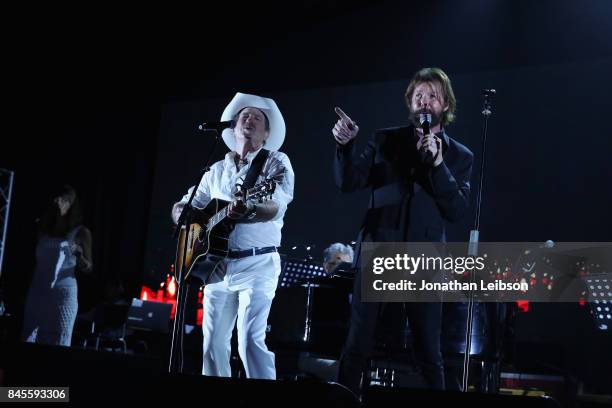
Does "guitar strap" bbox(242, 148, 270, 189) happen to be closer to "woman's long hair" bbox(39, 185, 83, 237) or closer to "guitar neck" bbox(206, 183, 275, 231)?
"guitar neck" bbox(206, 183, 275, 231)

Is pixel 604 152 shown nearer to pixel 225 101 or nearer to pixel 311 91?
pixel 311 91

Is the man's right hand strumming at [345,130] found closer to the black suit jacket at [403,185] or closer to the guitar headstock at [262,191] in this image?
the black suit jacket at [403,185]

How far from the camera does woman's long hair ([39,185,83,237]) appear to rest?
22.2ft

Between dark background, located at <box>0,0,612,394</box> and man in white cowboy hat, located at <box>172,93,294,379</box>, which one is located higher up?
dark background, located at <box>0,0,612,394</box>

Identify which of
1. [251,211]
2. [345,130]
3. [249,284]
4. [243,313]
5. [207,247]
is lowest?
[243,313]

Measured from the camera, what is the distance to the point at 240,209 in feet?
13.8

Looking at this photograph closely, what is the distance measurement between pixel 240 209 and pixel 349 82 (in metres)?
3.56

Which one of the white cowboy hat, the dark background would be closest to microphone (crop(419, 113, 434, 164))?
the white cowboy hat

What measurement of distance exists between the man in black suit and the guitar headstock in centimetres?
52

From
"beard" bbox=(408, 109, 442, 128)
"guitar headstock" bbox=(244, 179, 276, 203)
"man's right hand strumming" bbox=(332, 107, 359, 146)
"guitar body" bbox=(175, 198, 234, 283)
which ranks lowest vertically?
"guitar body" bbox=(175, 198, 234, 283)

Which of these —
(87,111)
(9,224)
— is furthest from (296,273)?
(9,224)

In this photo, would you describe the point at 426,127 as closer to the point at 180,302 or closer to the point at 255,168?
the point at 255,168

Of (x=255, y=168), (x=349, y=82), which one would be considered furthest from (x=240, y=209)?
(x=349, y=82)

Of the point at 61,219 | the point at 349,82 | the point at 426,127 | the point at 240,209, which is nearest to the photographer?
the point at 426,127
